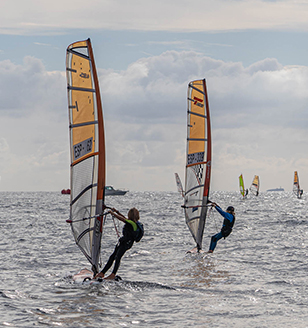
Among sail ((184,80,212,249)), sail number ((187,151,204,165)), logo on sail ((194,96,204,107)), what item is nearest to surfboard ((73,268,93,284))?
sail ((184,80,212,249))

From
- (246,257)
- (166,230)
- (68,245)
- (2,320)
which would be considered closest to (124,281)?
(2,320)

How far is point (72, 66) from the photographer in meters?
8.79

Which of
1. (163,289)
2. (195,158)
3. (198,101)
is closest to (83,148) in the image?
(163,289)

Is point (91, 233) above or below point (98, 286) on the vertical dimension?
above

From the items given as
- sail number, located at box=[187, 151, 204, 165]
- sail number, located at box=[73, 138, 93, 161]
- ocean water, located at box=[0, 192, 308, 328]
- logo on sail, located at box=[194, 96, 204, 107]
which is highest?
logo on sail, located at box=[194, 96, 204, 107]

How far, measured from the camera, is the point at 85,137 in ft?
28.7

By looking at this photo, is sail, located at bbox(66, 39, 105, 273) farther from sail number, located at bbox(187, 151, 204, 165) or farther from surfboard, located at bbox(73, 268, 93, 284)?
sail number, located at bbox(187, 151, 204, 165)

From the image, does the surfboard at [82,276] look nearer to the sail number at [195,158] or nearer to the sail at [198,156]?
the sail at [198,156]

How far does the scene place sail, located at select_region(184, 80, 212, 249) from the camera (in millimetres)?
13750

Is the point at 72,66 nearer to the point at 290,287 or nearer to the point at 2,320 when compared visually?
the point at 2,320

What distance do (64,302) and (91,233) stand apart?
147cm

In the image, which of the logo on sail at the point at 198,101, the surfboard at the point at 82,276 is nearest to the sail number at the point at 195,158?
the logo on sail at the point at 198,101

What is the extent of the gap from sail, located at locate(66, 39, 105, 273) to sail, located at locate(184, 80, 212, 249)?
5260 mm

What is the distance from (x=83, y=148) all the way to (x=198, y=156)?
18.5 feet
